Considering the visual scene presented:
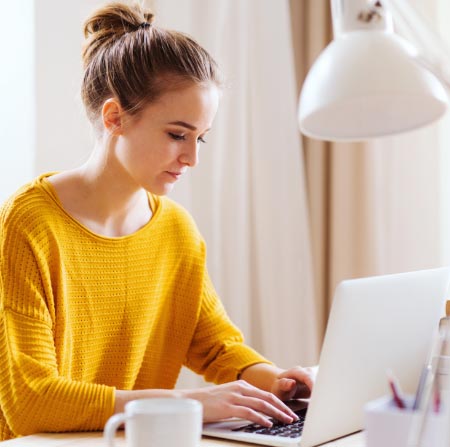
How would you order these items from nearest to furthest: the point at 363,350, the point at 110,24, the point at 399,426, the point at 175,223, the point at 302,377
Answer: the point at 399,426, the point at 363,350, the point at 302,377, the point at 110,24, the point at 175,223

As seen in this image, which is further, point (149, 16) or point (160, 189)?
point (149, 16)

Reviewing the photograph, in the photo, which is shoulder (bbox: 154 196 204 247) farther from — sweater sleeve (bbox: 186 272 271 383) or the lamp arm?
the lamp arm

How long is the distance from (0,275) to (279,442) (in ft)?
1.85

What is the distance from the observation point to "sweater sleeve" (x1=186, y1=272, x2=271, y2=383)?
61.4 inches

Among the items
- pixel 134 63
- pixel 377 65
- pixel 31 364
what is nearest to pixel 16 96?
pixel 134 63

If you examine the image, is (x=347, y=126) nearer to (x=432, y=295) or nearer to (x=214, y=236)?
(x=432, y=295)

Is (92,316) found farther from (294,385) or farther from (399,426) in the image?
(399,426)

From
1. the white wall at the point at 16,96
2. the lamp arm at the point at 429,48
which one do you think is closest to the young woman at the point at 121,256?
the white wall at the point at 16,96

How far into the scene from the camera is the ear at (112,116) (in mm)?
1497

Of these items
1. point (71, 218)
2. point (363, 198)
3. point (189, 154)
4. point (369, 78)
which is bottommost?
point (363, 198)

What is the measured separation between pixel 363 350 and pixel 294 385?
1.09 feet

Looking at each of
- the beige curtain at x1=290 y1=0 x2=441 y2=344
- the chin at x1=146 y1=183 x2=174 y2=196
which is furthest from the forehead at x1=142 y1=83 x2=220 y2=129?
the beige curtain at x1=290 y1=0 x2=441 y2=344

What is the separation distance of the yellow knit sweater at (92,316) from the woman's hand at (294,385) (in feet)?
0.54

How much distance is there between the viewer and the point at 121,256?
1.55 m
